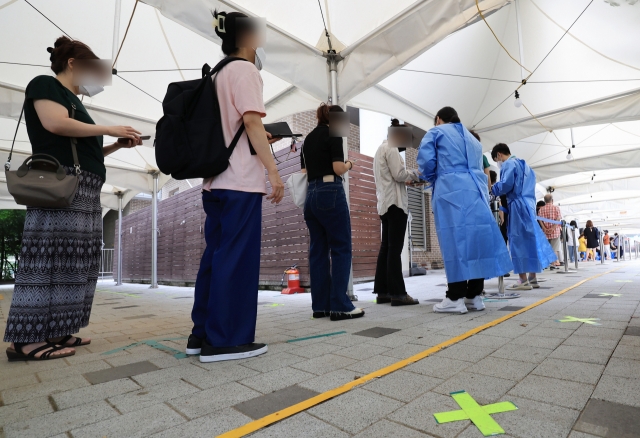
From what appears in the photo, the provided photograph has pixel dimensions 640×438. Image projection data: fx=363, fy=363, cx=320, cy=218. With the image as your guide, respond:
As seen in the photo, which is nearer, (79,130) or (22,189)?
(22,189)

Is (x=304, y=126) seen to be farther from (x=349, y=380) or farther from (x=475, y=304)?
(x=349, y=380)

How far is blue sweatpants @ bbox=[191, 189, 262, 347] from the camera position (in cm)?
174

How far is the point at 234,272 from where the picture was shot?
69.2 inches

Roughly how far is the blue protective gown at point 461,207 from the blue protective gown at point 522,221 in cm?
165

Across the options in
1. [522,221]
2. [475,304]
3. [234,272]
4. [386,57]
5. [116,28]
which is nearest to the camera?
[234,272]

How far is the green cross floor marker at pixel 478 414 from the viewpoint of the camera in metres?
0.96

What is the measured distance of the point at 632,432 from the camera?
92cm

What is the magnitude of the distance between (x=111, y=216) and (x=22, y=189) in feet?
75.2

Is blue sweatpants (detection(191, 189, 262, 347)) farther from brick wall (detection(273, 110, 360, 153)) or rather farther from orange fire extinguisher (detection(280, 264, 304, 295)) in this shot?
brick wall (detection(273, 110, 360, 153))

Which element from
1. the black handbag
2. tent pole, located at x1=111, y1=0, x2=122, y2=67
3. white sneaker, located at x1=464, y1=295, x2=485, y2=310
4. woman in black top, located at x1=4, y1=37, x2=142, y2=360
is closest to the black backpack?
woman in black top, located at x1=4, y1=37, x2=142, y2=360

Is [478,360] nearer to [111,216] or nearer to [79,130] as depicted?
[79,130]

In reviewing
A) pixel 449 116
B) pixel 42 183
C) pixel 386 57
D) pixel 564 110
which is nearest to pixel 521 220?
pixel 449 116

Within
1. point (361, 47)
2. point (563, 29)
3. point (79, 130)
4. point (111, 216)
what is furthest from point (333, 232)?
point (111, 216)

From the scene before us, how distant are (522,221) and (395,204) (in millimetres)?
2029
